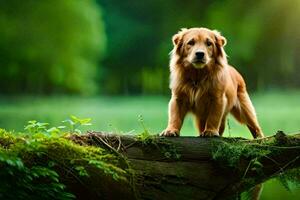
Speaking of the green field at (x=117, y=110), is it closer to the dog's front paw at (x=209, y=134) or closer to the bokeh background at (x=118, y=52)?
the bokeh background at (x=118, y=52)

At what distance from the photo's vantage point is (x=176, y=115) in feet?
12.3

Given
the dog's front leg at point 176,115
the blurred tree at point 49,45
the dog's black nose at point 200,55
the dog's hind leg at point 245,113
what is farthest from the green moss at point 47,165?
the blurred tree at point 49,45

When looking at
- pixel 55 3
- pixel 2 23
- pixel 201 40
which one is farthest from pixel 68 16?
pixel 201 40

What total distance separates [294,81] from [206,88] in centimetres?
544

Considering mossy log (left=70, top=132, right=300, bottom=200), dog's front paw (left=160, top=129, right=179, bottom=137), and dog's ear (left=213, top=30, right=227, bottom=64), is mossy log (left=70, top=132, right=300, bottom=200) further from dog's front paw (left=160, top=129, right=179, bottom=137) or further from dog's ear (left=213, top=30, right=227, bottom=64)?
dog's ear (left=213, top=30, right=227, bottom=64)

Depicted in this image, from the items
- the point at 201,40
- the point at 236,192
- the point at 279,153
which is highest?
the point at 201,40

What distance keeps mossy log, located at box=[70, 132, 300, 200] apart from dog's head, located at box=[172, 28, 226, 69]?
53 cm

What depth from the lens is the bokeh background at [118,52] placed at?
8.73m

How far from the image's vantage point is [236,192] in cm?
352

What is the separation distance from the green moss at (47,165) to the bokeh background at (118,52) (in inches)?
207

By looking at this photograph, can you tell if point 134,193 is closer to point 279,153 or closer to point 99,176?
point 99,176

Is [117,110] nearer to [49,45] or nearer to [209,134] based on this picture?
[49,45]

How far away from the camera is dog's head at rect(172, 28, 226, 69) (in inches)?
147

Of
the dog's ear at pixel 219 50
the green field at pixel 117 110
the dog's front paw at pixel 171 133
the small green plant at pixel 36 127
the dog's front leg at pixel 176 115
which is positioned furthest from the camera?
the green field at pixel 117 110
